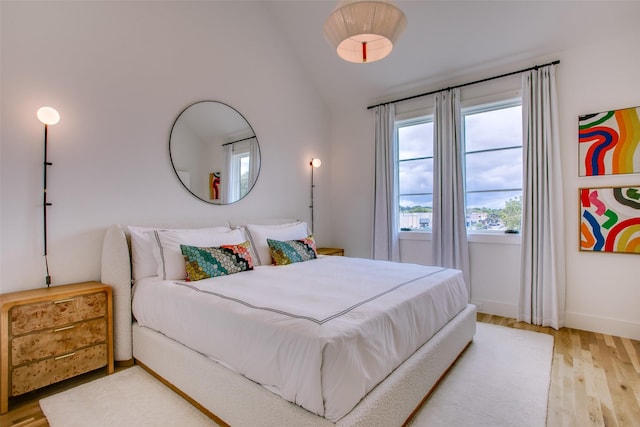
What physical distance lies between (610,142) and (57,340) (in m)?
4.78

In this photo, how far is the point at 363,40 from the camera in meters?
2.24

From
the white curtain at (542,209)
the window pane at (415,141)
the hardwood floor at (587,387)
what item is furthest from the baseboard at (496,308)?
the window pane at (415,141)

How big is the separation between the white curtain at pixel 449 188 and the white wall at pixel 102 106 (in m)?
2.22

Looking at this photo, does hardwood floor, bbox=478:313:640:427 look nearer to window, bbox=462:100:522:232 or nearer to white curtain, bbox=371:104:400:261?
window, bbox=462:100:522:232

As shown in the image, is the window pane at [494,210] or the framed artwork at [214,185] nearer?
the framed artwork at [214,185]

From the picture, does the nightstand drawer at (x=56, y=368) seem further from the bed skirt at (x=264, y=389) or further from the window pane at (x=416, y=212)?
the window pane at (x=416, y=212)

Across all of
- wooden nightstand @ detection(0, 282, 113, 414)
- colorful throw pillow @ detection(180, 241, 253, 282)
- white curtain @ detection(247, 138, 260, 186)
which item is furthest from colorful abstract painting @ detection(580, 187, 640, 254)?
wooden nightstand @ detection(0, 282, 113, 414)

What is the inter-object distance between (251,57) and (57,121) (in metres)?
2.20

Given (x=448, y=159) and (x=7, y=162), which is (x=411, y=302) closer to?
(x=448, y=159)

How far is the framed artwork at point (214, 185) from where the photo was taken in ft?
10.8

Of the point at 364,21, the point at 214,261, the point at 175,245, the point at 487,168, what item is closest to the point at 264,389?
the point at 214,261

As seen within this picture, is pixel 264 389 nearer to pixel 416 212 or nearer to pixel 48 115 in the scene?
pixel 48 115

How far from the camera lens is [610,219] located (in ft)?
9.70

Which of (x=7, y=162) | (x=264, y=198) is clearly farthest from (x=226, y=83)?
(x=7, y=162)
